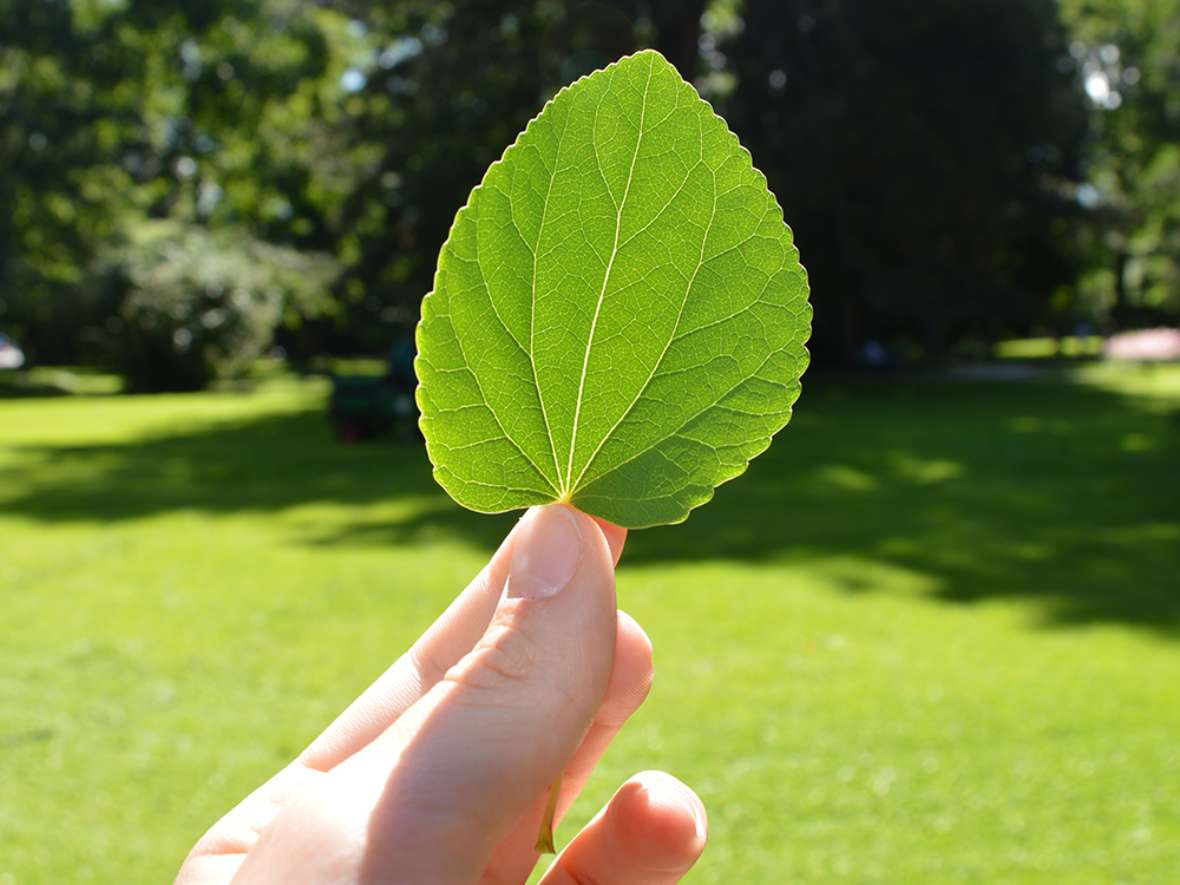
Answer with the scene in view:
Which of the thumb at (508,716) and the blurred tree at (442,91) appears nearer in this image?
the thumb at (508,716)

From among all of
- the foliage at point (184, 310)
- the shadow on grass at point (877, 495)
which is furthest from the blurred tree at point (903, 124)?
the foliage at point (184, 310)

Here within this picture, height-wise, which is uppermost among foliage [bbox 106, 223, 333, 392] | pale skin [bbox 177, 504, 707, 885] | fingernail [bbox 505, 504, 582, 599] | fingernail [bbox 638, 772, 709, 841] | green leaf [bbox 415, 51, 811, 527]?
green leaf [bbox 415, 51, 811, 527]

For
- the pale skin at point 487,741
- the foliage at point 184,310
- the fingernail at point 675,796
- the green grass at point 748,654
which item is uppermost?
the pale skin at point 487,741

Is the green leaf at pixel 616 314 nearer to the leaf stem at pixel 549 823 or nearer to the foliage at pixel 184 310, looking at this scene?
the leaf stem at pixel 549 823

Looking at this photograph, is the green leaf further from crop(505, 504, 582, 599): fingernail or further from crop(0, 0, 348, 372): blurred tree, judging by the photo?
crop(0, 0, 348, 372): blurred tree

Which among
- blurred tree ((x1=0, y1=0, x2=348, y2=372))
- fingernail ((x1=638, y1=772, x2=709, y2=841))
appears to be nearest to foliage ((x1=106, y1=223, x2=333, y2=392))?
blurred tree ((x1=0, y1=0, x2=348, y2=372))

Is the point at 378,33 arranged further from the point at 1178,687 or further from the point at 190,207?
the point at 1178,687

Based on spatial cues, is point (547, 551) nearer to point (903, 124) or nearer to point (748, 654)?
point (748, 654)
